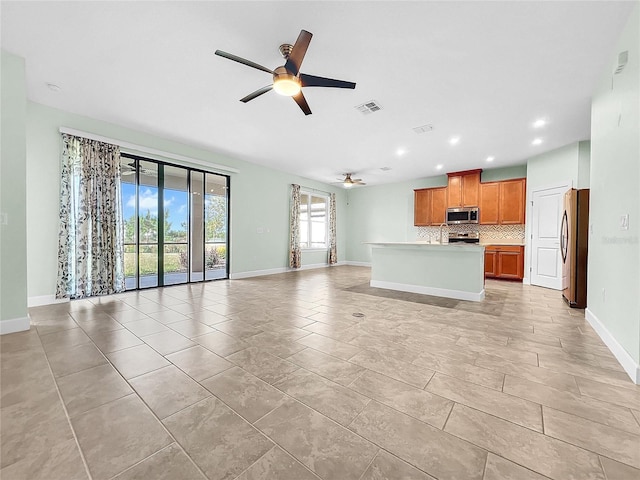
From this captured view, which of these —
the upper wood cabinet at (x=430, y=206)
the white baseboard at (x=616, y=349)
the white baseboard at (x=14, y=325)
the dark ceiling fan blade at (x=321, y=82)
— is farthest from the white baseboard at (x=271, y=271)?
the white baseboard at (x=616, y=349)

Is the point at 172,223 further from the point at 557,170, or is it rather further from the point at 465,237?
the point at 557,170

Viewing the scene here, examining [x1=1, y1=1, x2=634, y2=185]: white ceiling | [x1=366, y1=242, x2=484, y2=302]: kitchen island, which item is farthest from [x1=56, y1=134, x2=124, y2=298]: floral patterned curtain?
[x1=366, y1=242, x2=484, y2=302]: kitchen island

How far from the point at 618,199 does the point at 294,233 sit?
258 inches

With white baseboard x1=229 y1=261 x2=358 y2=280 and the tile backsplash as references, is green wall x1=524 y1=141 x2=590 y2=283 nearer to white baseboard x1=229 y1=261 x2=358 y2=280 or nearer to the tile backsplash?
the tile backsplash

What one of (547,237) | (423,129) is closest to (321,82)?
(423,129)

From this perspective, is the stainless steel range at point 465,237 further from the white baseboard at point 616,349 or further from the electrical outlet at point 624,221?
the electrical outlet at point 624,221

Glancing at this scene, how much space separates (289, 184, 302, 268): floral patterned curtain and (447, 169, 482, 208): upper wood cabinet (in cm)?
441

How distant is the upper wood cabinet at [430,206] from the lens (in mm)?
7734

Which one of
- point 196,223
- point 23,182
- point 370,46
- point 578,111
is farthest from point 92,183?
point 578,111

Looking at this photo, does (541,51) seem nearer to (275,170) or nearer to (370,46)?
(370,46)

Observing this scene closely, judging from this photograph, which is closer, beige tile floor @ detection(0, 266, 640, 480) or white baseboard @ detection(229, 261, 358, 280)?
beige tile floor @ detection(0, 266, 640, 480)

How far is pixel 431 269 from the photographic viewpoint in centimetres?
484

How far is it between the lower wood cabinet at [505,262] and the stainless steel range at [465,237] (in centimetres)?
52

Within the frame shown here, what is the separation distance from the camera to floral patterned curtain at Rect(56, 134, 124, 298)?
4133 millimetres
